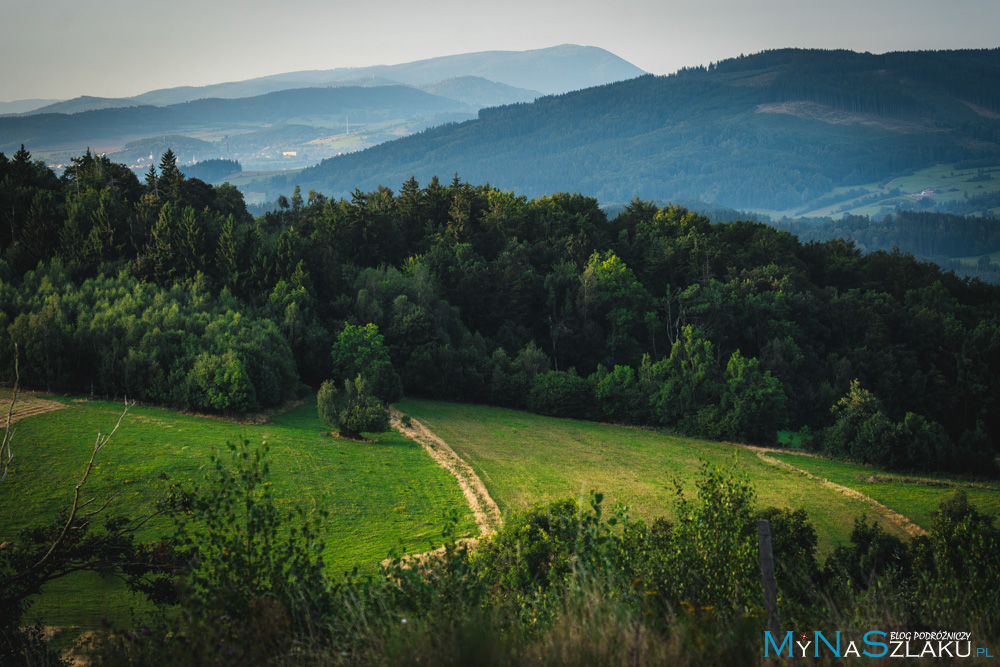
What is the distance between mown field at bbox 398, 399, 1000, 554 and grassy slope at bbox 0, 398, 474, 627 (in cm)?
365

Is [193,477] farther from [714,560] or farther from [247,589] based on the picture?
[714,560]

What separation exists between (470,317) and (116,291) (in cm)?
2940

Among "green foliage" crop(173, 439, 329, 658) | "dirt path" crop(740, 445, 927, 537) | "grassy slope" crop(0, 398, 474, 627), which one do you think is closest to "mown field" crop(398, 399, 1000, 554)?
"dirt path" crop(740, 445, 927, 537)

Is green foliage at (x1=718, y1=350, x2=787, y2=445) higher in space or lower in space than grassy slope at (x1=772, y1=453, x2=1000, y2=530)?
higher

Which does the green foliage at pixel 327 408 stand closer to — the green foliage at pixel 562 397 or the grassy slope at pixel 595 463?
the grassy slope at pixel 595 463

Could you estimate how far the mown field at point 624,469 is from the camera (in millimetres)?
32375

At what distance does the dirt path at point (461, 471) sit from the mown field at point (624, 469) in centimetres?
61

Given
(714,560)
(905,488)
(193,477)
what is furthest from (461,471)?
(714,560)

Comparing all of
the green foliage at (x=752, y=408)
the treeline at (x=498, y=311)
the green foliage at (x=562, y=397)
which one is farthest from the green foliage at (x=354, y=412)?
the green foliage at (x=752, y=408)

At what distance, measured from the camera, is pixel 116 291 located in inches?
1912

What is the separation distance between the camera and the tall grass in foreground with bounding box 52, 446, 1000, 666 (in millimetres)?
8352

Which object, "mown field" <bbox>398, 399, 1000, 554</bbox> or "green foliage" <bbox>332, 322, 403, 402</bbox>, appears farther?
"green foliage" <bbox>332, 322, 403, 402</bbox>

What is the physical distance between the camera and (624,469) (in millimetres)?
38281

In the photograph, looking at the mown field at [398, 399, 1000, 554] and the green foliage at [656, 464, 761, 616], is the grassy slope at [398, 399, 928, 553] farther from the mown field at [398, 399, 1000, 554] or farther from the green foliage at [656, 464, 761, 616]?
the green foliage at [656, 464, 761, 616]
